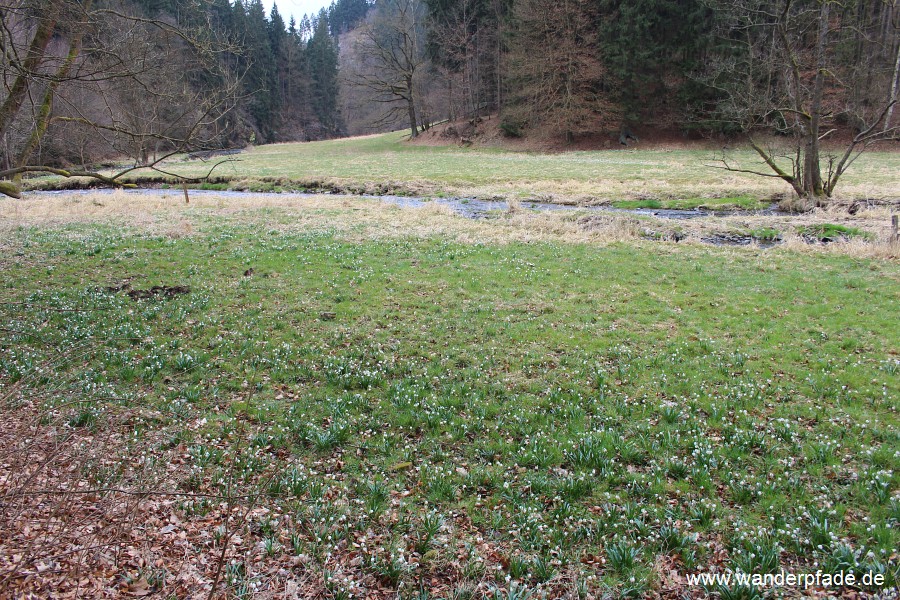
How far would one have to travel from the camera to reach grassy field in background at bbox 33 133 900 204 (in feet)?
96.0

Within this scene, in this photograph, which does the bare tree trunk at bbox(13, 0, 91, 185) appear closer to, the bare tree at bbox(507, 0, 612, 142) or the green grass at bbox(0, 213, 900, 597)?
the green grass at bbox(0, 213, 900, 597)

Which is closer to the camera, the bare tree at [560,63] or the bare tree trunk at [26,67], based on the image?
the bare tree trunk at [26,67]

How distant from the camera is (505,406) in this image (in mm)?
7398

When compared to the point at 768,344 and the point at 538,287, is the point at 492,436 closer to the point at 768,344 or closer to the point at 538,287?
the point at 768,344

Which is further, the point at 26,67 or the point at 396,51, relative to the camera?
the point at 396,51

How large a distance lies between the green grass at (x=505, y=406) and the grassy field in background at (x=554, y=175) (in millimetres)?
17022

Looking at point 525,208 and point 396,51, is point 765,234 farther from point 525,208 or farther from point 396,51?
point 396,51

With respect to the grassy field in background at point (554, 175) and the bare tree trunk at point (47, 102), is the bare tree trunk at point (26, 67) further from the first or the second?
the grassy field in background at point (554, 175)
